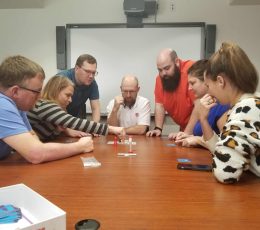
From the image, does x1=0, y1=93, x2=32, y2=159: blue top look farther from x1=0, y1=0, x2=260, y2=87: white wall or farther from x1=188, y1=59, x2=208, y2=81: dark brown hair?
x1=0, y1=0, x2=260, y2=87: white wall

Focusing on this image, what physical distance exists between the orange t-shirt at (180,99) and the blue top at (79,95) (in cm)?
84

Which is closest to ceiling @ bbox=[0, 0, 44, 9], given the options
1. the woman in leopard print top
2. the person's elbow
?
the person's elbow

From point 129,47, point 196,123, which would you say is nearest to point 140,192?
point 196,123

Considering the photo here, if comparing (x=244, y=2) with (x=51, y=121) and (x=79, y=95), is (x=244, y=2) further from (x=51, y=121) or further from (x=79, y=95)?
(x=51, y=121)

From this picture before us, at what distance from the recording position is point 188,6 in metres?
4.46

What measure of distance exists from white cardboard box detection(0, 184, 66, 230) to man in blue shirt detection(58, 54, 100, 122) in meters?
2.45

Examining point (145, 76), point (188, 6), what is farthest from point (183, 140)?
point (188, 6)

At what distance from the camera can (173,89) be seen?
317 centimetres

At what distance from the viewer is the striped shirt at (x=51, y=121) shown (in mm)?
2164

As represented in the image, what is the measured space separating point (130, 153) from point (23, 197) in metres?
1.02

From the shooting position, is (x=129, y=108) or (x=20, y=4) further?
(x=20, y=4)

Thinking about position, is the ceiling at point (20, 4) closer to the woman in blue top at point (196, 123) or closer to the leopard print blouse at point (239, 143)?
the woman in blue top at point (196, 123)

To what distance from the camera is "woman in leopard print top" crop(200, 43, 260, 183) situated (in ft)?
3.95

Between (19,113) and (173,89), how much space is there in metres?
1.88
